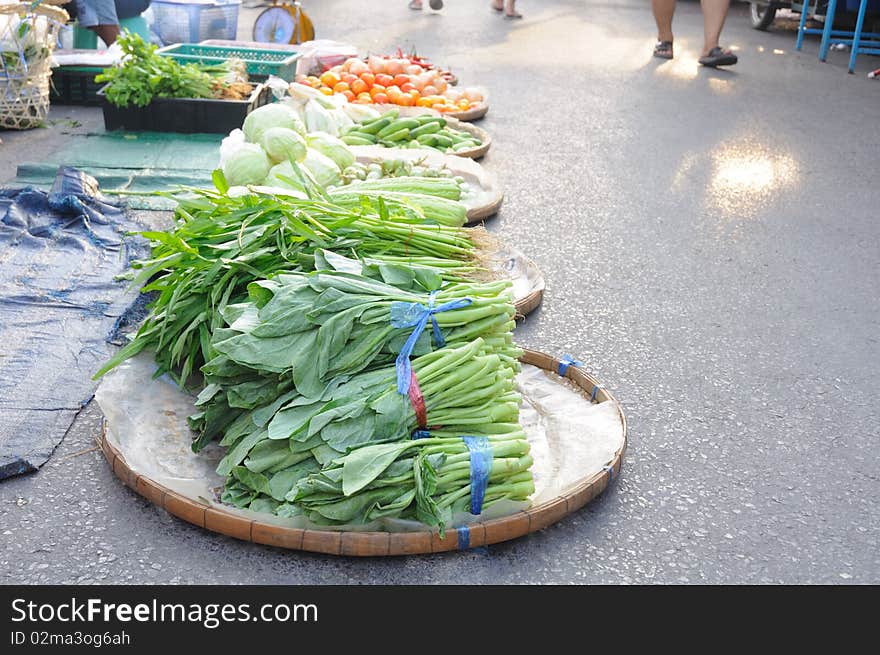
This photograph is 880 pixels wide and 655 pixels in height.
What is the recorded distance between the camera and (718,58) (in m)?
9.55

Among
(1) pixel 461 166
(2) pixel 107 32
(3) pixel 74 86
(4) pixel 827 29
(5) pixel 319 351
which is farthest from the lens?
(4) pixel 827 29

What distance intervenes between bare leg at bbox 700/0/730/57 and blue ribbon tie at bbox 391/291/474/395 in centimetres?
779

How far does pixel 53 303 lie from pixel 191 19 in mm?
5789

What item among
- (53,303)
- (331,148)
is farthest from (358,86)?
(53,303)

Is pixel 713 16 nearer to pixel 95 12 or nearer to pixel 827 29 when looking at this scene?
pixel 827 29

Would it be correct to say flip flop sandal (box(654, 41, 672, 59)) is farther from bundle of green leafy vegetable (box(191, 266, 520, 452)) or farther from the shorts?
bundle of green leafy vegetable (box(191, 266, 520, 452))

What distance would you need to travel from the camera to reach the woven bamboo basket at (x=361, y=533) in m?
2.26

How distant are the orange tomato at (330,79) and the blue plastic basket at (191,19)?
7.11ft

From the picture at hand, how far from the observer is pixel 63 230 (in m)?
4.23

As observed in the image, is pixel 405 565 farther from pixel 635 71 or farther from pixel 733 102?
pixel 635 71

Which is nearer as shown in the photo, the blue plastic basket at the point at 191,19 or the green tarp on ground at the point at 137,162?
the green tarp on ground at the point at 137,162

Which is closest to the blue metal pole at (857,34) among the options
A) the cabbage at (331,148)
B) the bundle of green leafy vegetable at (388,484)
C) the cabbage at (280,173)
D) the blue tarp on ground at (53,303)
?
the cabbage at (331,148)

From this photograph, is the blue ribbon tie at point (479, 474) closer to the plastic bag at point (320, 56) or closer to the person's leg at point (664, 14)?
the plastic bag at point (320, 56)

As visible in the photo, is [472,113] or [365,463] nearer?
[365,463]
